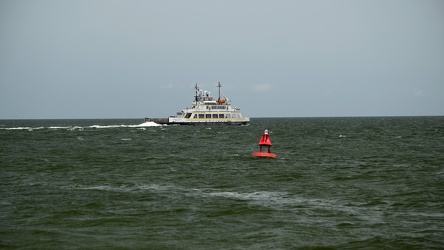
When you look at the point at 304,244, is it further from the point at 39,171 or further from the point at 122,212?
the point at 39,171

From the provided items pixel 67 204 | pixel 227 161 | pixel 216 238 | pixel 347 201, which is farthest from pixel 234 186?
pixel 227 161

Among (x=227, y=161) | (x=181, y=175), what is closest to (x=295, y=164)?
(x=227, y=161)

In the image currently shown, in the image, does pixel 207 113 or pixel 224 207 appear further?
pixel 207 113

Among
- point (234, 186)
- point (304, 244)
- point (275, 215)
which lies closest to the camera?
point (304, 244)

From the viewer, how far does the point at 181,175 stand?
2723 cm

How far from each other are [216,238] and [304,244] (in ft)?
7.55

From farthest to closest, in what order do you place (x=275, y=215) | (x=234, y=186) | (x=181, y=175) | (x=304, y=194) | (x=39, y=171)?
1. (x=39, y=171)
2. (x=181, y=175)
3. (x=234, y=186)
4. (x=304, y=194)
5. (x=275, y=215)

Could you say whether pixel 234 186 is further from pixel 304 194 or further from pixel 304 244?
pixel 304 244

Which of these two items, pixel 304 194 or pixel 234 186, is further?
pixel 234 186

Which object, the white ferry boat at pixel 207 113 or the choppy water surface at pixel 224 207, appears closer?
the choppy water surface at pixel 224 207

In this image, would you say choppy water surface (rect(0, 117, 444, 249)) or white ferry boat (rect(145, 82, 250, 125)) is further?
white ferry boat (rect(145, 82, 250, 125))

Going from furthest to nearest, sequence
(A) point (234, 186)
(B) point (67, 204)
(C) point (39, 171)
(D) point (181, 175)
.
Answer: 1. (C) point (39, 171)
2. (D) point (181, 175)
3. (A) point (234, 186)
4. (B) point (67, 204)

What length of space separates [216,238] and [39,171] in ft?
62.9

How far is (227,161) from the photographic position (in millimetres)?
35562
